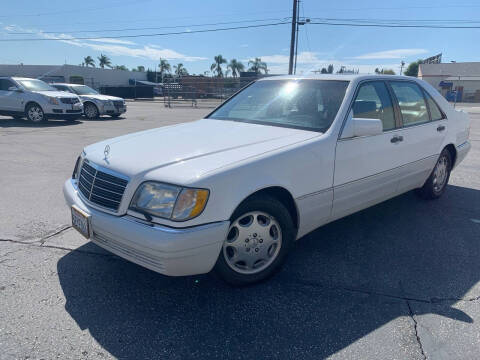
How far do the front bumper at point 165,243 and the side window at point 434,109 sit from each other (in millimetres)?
3385

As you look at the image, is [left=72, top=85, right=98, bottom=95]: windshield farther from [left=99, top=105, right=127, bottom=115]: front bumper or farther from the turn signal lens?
the turn signal lens

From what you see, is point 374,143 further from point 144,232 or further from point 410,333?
point 144,232

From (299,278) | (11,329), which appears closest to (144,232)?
(11,329)

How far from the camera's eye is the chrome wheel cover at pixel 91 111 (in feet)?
53.6

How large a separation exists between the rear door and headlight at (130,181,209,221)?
8.18 ft

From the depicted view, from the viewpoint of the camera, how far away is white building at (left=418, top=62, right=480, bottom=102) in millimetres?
51184

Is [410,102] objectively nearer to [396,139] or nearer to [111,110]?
[396,139]

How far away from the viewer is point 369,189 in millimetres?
3541

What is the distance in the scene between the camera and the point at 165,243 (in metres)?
2.26

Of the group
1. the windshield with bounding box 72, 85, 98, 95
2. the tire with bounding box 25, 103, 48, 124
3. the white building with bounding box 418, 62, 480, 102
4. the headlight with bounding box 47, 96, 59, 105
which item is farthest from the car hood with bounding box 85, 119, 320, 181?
the white building with bounding box 418, 62, 480, 102

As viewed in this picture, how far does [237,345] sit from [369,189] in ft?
6.66

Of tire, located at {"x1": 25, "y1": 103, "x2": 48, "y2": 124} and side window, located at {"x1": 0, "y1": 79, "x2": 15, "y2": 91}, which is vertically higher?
side window, located at {"x1": 0, "y1": 79, "x2": 15, "y2": 91}

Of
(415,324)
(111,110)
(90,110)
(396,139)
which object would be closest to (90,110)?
(90,110)

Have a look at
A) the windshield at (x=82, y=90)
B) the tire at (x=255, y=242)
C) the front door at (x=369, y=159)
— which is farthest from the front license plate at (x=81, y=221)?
the windshield at (x=82, y=90)
